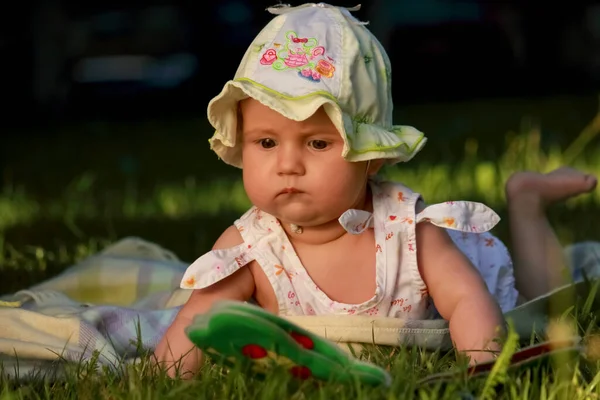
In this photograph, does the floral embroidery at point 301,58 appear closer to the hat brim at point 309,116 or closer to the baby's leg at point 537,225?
the hat brim at point 309,116

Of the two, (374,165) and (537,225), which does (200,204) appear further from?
(374,165)

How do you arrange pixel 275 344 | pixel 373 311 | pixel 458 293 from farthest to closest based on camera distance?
pixel 373 311
pixel 458 293
pixel 275 344

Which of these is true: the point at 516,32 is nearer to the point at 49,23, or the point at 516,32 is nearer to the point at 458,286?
the point at 49,23

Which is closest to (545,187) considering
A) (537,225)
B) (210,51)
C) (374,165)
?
(537,225)

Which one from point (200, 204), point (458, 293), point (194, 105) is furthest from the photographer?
point (194, 105)

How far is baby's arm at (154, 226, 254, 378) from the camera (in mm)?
2658

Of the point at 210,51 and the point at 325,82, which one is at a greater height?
A: the point at 325,82

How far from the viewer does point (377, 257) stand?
9.43 feet

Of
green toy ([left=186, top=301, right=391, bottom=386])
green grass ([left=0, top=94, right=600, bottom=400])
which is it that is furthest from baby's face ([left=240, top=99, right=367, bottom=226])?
green toy ([left=186, top=301, right=391, bottom=386])

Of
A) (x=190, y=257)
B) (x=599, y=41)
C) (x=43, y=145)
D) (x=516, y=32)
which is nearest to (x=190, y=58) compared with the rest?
(x=516, y=32)

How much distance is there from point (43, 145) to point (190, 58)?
8562 mm

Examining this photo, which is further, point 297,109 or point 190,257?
point 190,257

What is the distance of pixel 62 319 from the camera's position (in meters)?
2.97

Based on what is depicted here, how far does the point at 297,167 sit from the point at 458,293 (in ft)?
1.56
